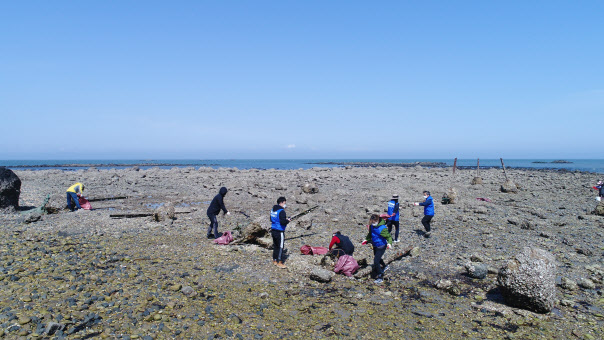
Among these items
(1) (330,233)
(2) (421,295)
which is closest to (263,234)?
(1) (330,233)

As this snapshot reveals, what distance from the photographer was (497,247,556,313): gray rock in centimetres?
748

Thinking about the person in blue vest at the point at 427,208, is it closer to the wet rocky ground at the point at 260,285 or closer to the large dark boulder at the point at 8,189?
the wet rocky ground at the point at 260,285

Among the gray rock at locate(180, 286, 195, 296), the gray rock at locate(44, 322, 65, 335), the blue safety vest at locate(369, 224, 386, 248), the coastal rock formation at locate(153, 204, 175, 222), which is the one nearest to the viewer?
the gray rock at locate(44, 322, 65, 335)

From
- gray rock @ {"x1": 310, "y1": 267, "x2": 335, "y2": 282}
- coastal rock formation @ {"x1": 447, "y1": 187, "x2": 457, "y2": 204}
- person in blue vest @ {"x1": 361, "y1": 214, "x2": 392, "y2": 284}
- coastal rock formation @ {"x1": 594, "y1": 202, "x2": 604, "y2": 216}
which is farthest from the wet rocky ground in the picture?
coastal rock formation @ {"x1": 447, "y1": 187, "x2": 457, "y2": 204}

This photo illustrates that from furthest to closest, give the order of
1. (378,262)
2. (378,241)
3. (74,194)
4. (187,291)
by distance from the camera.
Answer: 1. (74,194)
2. (378,241)
3. (378,262)
4. (187,291)

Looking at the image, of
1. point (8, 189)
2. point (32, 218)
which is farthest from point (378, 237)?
point (8, 189)

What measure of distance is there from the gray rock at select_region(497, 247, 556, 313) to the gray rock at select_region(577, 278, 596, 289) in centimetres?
241

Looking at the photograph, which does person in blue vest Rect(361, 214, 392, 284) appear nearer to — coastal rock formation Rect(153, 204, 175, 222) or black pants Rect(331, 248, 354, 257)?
black pants Rect(331, 248, 354, 257)

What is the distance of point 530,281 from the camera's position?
751 cm

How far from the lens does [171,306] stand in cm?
735

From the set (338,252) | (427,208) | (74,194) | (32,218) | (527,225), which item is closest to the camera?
(338,252)

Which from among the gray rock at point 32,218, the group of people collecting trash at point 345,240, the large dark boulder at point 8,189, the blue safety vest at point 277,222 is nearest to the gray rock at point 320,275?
the group of people collecting trash at point 345,240

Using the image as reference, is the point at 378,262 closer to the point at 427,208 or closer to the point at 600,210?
the point at 427,208

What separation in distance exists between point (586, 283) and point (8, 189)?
83.2ft
